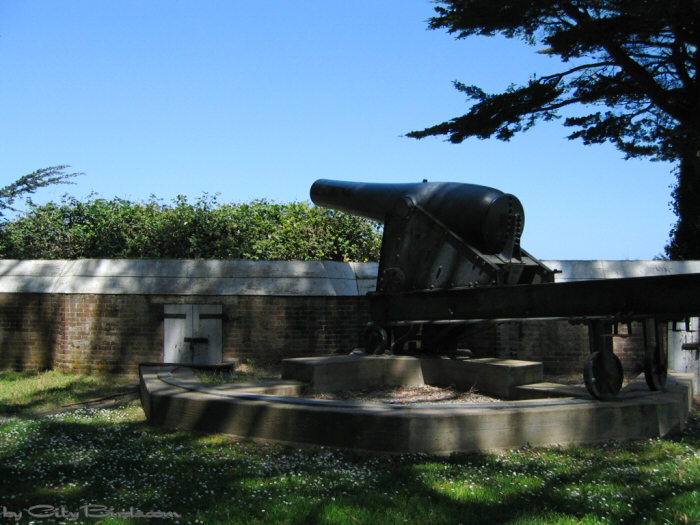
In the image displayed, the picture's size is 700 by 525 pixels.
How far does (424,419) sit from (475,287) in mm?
2273

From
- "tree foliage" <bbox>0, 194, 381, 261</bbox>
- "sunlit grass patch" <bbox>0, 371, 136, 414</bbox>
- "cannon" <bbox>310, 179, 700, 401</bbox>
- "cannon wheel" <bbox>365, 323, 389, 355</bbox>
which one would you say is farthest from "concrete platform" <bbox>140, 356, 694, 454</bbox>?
"tree foliage" <bbox>0, 194, 381, 261</bbox>

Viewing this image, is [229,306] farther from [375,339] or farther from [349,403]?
[349,403]

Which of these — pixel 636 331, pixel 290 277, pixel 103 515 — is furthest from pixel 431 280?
pixel 103 515

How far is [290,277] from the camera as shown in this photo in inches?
375

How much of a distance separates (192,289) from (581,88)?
25.2 feet

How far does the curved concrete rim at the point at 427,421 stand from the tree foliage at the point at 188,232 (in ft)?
21.5

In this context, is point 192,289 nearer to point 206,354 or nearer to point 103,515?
point 206,354

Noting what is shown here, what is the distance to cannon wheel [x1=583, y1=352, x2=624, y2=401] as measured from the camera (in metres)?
5.64

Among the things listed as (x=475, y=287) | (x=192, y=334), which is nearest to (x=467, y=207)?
(x=475, y=287)

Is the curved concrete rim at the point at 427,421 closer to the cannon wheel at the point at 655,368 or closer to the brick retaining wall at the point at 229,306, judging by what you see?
the cannon wheel at the point at 655,368

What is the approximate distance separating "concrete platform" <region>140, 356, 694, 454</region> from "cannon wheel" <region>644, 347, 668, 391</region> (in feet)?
0.48

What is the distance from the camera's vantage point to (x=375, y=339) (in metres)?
8.24

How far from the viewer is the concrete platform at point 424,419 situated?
198 inches

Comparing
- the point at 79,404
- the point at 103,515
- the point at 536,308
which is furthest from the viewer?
the point at 79,404
